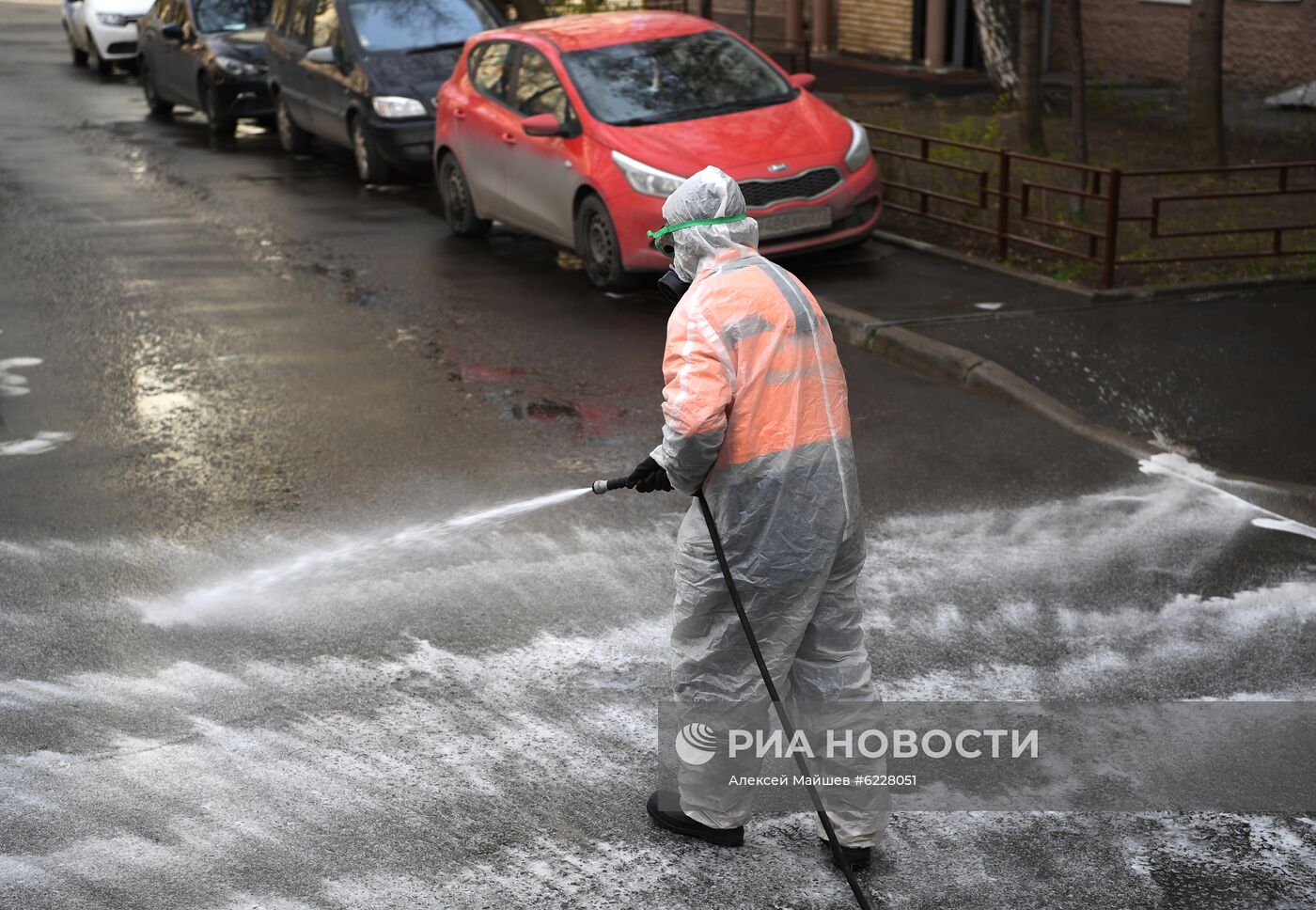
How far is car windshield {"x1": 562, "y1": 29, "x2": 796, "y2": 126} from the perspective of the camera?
11930 mm

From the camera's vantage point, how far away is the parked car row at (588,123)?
11.3m

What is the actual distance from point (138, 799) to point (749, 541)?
6.70 ft

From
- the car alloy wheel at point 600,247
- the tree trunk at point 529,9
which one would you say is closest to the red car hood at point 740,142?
the car alloy wheel at point 600,247

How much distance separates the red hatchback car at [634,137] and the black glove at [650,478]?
6662 millimetres

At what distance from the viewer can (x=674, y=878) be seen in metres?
4.51

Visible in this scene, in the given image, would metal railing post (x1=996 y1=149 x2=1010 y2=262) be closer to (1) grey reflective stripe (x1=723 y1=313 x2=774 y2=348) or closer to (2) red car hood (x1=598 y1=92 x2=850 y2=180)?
(2) red car hood (x1=598 y1=92 x2=850 y2=180)

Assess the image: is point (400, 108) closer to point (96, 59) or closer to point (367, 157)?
point (367, 157)

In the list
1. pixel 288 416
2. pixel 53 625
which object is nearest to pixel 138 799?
pixel 53 625

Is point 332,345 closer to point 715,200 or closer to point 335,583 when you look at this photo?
point 335,583

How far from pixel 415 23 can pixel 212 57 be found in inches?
172

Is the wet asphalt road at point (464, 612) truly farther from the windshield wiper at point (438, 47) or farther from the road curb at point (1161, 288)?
the windshield wiper at point (438, 47)

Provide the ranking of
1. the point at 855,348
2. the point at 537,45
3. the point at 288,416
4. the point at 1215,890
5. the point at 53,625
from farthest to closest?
the point at 537,45 → the point at 855,348 → the point at 288,416 → the point at 53,625 → the point at 1215,890

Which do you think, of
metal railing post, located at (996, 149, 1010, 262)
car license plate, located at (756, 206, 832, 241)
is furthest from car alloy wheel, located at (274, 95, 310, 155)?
metal railing post, located at (996, 149, 1010, 262)

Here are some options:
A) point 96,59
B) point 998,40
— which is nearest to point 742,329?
point 998,40
